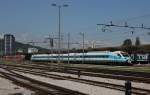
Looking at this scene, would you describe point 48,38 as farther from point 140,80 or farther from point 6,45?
point 140,80

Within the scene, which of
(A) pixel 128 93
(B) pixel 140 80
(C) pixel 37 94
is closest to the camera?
(A) pixel 128 93

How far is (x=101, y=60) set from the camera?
82.1 meters

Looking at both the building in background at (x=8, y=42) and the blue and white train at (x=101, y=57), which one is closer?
the blue and white train at (x=101, y=57)

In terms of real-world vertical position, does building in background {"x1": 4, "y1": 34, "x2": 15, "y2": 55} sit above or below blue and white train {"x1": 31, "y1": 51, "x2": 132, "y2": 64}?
above

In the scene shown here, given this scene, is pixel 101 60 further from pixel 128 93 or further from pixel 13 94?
pixel 128 93

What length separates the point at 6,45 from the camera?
18700cm

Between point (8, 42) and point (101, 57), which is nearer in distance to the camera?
point (101, 57)

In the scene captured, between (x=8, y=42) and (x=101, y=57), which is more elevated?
(x=8, y=42)

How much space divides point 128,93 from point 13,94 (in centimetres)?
861

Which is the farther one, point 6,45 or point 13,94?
point 6,45

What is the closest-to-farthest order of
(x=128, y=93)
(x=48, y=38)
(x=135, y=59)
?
(x=128, y=93) < (x=135, y=59) < (x=48, y=38)

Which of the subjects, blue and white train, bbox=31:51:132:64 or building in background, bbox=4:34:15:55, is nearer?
blue and white train, bbox=31:51:132:64

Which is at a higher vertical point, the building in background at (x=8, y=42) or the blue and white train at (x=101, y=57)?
the building in background at (x=8, y=42)

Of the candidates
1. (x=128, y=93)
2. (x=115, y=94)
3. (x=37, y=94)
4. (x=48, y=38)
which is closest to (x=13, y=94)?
(x=37, y=94)
